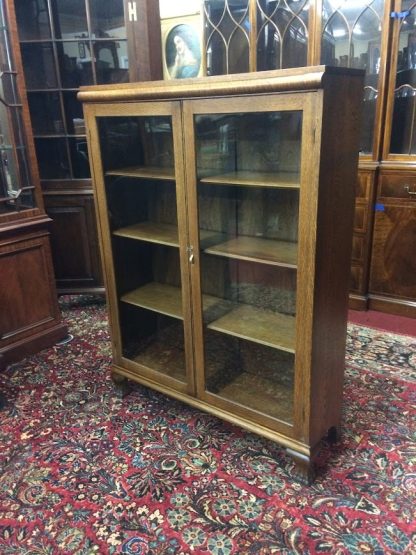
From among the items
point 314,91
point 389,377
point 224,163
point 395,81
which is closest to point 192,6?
point 395,81

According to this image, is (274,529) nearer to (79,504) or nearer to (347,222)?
(79,504)

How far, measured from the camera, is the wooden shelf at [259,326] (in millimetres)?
Answer: 1659

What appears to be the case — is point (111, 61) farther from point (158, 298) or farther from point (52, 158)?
point (158, 298)

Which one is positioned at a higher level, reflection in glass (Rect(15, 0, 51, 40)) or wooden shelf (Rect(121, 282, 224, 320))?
reflection in glass (Rect(15, 0, 51, 40))

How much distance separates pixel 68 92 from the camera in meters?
2.98

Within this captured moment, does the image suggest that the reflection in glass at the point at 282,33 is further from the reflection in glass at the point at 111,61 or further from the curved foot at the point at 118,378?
the curved foot at the point at 118,378

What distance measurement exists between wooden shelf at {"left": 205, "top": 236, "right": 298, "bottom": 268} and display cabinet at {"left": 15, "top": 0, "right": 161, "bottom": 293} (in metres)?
1.61

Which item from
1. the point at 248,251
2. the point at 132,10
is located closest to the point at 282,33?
the point at 132,10

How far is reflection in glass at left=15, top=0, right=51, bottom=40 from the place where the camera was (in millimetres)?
2854

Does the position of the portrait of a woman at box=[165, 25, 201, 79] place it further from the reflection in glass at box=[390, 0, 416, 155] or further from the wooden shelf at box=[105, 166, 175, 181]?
the wooden shelf at box=[105, 166, 175, 181]

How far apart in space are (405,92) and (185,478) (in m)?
2.36

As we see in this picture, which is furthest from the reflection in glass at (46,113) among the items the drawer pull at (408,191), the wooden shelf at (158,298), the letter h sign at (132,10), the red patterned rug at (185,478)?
the drawer pull at (408,191)

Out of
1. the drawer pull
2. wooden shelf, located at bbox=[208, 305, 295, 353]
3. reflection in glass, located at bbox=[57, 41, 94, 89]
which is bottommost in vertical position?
wooden shelf, located at bbox=[208, 305, 295, 353]

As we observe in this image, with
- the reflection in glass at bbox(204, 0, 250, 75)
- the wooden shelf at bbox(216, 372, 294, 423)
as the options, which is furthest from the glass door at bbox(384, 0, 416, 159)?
the wooden shelf at bbox(216, 372, 294, 423)
